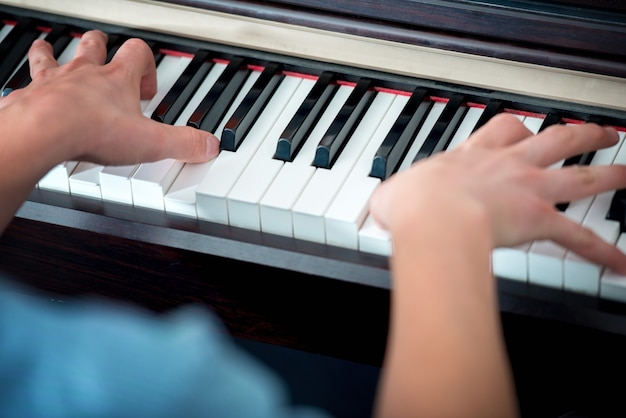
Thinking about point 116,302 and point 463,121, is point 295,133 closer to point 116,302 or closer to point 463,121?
point 463,121

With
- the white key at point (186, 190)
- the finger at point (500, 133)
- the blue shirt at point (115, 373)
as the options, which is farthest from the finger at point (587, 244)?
the white key at point (186, 190)

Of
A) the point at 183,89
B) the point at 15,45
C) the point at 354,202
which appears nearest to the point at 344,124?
the point at 354,202

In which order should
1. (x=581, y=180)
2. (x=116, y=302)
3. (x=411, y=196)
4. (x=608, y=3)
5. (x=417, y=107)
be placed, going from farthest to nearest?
1. (x=116, y=302)
2. (x=417, y=107)
3. (x=608, y=3)
4. (x=581, y=180)
5. (x=411, y=196)

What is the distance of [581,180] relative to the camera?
4.14 ft

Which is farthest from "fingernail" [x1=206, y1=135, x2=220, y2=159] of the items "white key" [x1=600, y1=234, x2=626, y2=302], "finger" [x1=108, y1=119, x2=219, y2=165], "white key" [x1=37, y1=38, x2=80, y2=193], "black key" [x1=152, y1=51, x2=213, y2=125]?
"white key" [x1=600, y1=234, x2=626, y2=302]

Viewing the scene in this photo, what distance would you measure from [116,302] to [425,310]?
31.1 inches

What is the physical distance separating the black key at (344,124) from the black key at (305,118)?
4 cm

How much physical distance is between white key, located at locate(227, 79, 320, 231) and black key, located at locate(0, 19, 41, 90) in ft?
1.62

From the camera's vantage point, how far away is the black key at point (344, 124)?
4.83 feet

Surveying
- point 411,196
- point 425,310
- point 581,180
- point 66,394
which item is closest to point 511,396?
point 425,310

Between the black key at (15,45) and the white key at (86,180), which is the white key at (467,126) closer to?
the white key at (86,180)

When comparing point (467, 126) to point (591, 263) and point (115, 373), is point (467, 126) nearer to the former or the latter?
point (591, 263)

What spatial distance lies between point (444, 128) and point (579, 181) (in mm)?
288

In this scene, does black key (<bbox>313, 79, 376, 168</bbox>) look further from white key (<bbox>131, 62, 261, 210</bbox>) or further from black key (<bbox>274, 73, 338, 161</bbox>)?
white key (<bbox>131, 62, 261, 210</bbox>)
